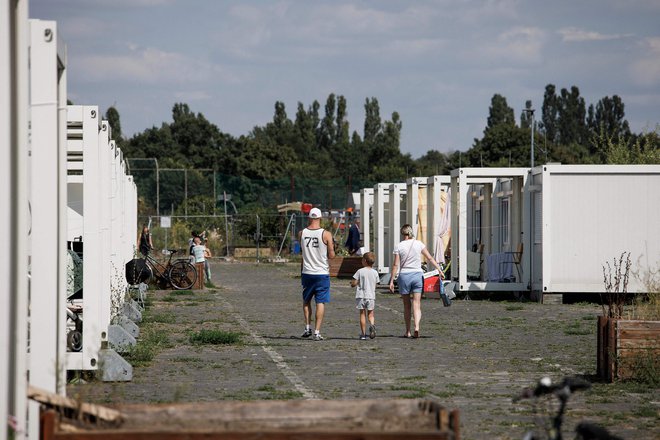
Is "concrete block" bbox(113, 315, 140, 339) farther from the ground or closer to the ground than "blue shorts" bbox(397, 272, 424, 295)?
closer to the ground

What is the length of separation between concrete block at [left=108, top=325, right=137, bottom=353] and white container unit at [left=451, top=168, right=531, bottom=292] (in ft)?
47.1

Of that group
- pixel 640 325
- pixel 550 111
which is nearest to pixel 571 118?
pixel 550 111

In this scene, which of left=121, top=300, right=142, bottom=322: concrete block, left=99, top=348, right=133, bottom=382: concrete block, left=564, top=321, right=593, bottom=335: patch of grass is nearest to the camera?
left=99, top=348, right=133, bottom=382: concrete block

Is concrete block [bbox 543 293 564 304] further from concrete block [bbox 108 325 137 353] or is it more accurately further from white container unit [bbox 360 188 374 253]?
white container unit [bbox 360 188 374 253]

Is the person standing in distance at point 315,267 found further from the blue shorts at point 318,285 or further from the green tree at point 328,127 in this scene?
the green tree at point 328,127

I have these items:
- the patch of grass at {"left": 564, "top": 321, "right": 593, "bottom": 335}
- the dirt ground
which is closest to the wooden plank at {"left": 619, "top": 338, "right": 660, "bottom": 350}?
the dirt ground

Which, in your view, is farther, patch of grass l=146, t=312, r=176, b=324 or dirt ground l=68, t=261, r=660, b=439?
patch of grass l=146, t=312, r=176, b=324

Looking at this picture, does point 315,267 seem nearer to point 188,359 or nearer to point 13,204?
point 188,359

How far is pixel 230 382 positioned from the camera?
1264 centimetres

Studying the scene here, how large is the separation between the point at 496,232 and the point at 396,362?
1700 cm

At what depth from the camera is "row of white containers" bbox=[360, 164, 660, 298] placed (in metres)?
26.8

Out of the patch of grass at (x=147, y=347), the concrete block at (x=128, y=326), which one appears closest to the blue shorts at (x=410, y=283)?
the patch of grass at (x=147, y=347)

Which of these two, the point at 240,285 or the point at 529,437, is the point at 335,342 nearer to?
the point at 529,437

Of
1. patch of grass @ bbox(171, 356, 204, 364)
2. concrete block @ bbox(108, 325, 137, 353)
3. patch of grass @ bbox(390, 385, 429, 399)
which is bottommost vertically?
patch of grass @ bbox(390, 385, 429, 399)
